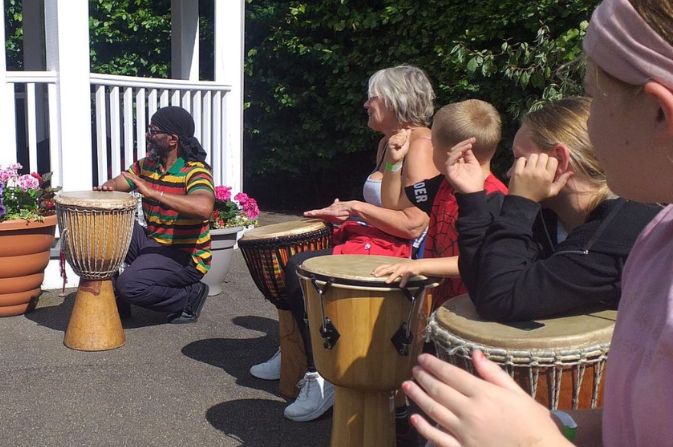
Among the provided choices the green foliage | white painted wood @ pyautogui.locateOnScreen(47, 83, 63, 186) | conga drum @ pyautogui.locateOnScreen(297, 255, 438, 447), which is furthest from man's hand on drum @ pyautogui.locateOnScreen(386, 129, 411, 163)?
white painted wood @ pyautogui.locateOnScreen(47, 83, 63, 186)

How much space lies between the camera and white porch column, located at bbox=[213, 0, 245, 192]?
719cm

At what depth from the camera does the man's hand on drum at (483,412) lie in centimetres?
97

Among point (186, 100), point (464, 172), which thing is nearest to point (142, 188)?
point (186, 100)

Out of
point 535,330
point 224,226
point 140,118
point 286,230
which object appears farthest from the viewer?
point 140,118

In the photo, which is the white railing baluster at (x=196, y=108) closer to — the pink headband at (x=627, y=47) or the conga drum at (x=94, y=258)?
the conga drum at (x=94, y=258)

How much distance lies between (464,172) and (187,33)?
6184 millimetres

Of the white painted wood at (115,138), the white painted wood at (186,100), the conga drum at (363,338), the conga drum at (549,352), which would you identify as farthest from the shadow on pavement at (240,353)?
the white painted wood at (186,100)

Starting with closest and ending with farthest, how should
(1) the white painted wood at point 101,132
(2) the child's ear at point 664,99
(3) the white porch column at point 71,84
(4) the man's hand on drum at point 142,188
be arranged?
1. (2) the child's ear at point 664,99
2. (4) the man's hand on drum at point 142,188
3. (3) the white porch column at point 71,84
4. (1) the white painted wood at point 101,132

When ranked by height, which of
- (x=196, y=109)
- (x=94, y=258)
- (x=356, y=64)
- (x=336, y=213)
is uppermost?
(x=356, y=64)

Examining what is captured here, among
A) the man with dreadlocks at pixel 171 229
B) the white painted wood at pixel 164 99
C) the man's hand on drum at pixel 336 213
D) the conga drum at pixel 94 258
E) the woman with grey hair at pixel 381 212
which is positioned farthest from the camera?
the white painted wood at pixel 164 99

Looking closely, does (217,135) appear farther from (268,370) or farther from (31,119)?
(268,370)

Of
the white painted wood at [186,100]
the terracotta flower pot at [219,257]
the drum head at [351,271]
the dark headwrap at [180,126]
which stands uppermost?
the white painted wood at [186,100]

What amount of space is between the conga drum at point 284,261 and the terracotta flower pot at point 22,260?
1.87m

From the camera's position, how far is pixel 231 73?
289 inches
